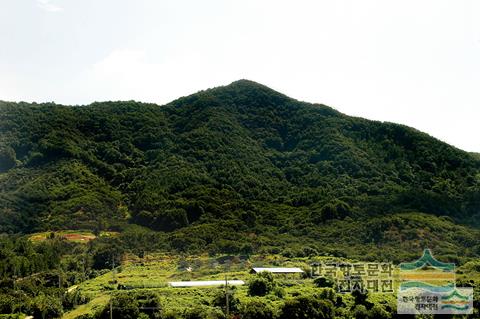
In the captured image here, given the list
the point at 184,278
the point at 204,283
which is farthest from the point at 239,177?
the point at 204,283

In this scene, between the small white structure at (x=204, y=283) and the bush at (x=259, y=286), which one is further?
the small white structure at (x=204, y=283)

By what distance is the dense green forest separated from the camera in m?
98.4

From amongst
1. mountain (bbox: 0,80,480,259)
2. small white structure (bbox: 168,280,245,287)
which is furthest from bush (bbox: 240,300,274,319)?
mountain (bbox: 0,80,480,259)

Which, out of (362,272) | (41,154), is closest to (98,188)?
(41,154)

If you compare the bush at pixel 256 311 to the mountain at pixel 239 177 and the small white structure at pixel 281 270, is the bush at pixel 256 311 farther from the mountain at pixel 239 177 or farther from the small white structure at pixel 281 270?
the mountain at pixel 239 177

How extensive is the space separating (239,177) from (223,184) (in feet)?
16.3

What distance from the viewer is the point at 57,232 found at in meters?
104

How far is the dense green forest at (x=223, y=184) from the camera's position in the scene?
3873 inches

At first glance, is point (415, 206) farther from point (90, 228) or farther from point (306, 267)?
point (90, 228)

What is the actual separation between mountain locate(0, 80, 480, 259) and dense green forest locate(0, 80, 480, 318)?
37cm

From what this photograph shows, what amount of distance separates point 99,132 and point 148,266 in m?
79.5

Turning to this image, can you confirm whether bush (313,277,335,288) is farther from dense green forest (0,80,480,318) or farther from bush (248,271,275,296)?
dense green forest (0,80,480,318)

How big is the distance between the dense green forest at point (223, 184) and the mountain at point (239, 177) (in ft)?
1.21

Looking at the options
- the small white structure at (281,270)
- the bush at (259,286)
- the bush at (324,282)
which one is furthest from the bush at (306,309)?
the small white structure at (281,270)
